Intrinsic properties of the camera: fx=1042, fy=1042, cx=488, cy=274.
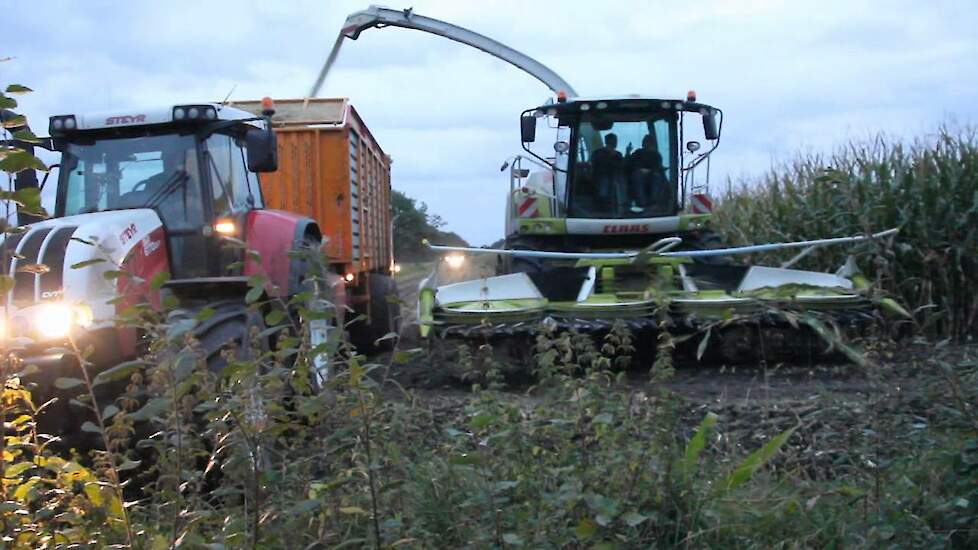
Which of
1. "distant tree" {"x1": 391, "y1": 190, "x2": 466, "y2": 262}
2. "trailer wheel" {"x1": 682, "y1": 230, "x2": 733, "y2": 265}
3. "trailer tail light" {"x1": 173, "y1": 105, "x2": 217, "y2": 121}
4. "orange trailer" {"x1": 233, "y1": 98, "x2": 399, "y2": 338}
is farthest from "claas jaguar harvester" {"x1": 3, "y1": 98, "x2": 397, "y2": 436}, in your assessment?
"distant tree" {"x1": 391, "y1": 190, "x2": 466, "y2": 262}

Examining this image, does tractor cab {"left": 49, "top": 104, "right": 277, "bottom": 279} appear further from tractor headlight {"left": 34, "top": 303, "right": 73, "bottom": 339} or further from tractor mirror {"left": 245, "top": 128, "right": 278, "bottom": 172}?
tractor headlight {"left": 34, "top": 303, "right": 73, "bottom": 339}

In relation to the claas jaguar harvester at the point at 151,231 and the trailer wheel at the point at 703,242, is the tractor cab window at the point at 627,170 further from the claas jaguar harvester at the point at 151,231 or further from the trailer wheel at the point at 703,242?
the claas jaguar harvester at the point at 151,231

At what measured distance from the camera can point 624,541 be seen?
330 cm

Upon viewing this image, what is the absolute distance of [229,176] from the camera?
7.16m

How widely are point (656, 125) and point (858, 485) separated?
24.8 feet

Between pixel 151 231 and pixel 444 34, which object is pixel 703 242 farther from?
pixel 151 231

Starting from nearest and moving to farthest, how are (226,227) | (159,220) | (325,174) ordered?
(159,220)
(226,227)
(325,174)

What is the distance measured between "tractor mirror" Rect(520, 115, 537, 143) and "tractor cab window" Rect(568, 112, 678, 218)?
65 centimetres

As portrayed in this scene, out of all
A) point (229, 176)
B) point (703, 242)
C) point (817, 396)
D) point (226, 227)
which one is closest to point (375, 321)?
point (703, 242)

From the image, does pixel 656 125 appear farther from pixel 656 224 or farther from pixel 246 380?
pixel 246 380

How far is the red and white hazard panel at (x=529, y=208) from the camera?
37.6 feet

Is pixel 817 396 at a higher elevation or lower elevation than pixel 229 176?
lower

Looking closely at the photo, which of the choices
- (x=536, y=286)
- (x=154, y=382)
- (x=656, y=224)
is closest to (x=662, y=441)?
(x=154, y=382)

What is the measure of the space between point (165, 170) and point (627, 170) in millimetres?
5838
